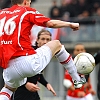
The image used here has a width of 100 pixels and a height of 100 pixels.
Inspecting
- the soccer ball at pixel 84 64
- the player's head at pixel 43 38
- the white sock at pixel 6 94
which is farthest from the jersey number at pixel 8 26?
the player's head at pixel 43 38

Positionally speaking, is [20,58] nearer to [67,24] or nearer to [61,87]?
[67,24]

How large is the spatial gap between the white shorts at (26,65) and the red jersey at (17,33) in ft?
0.28

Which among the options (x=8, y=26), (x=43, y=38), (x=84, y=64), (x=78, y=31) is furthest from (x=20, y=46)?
(x=78, y=31)

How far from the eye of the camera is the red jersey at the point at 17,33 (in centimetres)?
784

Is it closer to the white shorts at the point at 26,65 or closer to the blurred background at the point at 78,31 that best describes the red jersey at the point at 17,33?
the white shorts at the point at 26,65

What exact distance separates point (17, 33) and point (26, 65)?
50 centimetres

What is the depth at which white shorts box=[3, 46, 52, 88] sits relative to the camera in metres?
7.89

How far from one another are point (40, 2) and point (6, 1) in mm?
7599

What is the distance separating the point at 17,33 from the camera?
25.8 feet

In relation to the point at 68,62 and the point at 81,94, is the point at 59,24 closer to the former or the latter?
the point at 68,62

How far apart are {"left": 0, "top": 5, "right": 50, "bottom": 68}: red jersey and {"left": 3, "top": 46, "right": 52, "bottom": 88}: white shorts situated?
9 cm

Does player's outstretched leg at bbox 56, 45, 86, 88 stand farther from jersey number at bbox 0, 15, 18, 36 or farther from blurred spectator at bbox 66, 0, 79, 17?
blurred spectator at bbox 66, 0, 79, 17

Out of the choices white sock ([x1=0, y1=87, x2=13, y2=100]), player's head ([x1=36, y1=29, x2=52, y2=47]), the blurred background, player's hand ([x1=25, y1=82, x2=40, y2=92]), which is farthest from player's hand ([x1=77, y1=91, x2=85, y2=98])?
the blurred background

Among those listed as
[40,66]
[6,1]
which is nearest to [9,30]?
[40,66]
